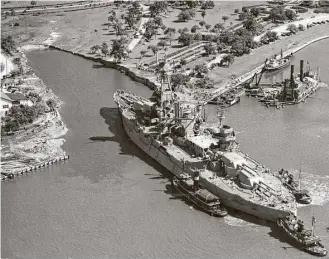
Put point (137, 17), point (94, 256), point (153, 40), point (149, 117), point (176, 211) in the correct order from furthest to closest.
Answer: point (137, 17)
point (153, 40)
point (149, 117)
point (176, 211)
point (94, 256)

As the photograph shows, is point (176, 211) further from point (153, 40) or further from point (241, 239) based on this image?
point (153, 40)

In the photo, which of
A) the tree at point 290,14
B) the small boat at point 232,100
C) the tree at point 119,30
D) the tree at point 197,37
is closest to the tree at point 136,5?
the tree at point 119,30

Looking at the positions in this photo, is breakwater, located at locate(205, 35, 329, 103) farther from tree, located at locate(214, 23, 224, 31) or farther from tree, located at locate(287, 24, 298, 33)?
tree, located at locate(214, 23, 224, 31)

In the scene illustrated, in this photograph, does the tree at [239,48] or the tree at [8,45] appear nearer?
the tree at [239,48]

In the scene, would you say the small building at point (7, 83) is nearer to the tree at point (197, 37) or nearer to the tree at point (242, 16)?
the tree at point (197, 37)

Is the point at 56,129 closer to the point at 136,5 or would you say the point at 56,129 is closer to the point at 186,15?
the point at 186,15

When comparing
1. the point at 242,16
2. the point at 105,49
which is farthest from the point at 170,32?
the point at 242,16

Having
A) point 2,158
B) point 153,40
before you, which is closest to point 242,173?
point 2,158
